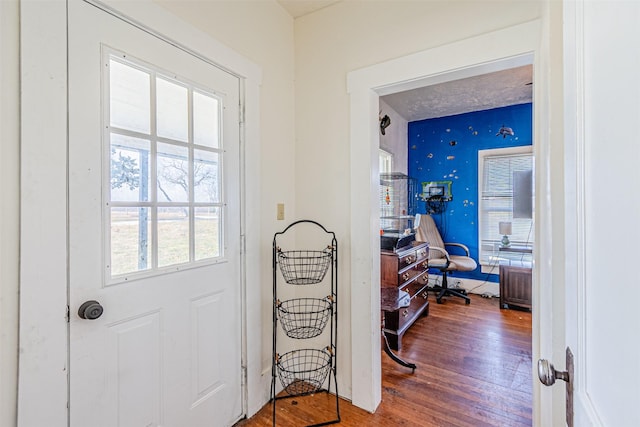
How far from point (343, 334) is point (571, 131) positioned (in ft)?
5.57

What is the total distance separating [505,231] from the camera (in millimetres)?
3965

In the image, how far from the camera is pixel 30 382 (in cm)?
96

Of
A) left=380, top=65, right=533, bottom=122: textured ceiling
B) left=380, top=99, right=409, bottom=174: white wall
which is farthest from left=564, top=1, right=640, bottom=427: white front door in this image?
left=380, top=99, right=409, bottom=174: white wall

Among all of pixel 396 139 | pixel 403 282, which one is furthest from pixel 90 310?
pixel 396 139

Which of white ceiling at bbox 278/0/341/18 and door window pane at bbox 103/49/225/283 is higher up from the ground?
white ceiling at bbox 278/0/341/18

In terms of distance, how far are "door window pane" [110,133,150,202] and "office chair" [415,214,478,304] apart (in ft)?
11.1

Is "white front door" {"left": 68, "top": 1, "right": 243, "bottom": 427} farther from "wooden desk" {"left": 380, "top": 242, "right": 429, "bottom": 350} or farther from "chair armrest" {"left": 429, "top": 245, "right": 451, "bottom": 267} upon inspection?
"chair armrest" {"left": 429, "top": 245, "right": 451, "bottom": 267}

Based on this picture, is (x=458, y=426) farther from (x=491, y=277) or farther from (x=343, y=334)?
(x=491, y=277)

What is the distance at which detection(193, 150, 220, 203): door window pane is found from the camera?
4.91 feet

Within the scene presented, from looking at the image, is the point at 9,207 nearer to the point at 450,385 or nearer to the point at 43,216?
the point at 43,216

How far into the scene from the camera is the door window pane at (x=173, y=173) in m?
1.34

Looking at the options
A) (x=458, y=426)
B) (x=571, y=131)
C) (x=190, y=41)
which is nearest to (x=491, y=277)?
(x=458, y=426)

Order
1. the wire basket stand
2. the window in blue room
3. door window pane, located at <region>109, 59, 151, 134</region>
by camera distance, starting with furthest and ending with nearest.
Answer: the window in blue room → the wire basket stand → door window pane, located at <region>109, 59, 151, 134</region>

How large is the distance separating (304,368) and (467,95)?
3.52 meters
